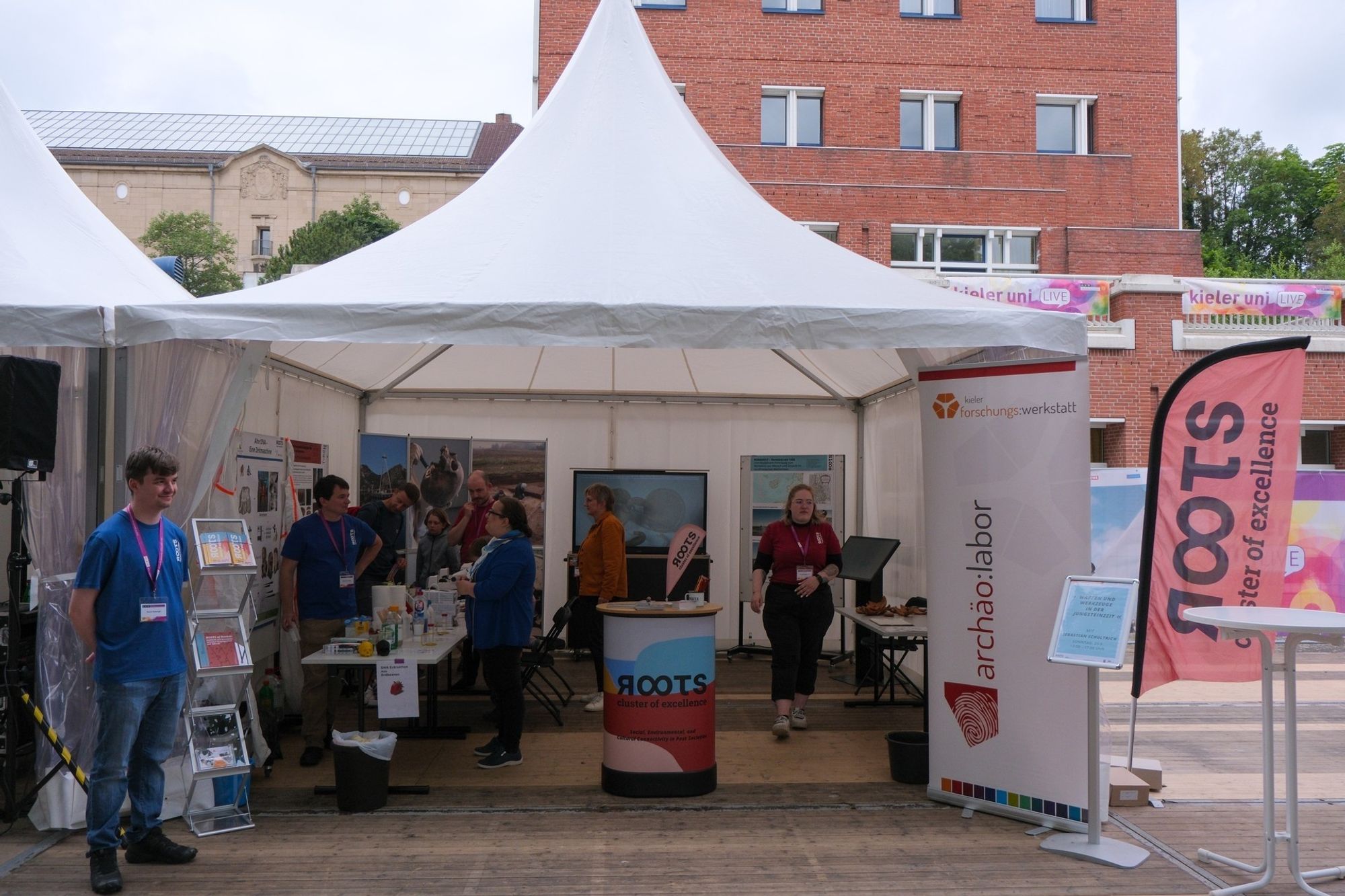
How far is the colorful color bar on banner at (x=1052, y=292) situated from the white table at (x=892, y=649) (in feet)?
32.3

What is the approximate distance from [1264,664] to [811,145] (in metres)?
19.4

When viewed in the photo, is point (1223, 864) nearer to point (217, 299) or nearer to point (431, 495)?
point (217, 299)

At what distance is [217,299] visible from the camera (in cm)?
474

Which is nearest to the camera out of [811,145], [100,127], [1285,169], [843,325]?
[843,325]

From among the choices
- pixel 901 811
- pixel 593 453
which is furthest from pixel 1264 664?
pixel 593 453

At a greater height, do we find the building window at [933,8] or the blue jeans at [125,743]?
the building window at [933,8]

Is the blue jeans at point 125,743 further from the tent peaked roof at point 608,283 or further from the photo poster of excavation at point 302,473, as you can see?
the photo poster of excavation at point 302,473

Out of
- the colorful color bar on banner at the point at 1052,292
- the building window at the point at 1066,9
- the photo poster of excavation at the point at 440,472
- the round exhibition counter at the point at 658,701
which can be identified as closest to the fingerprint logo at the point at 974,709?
the round exhibition counter at the point at 658,701

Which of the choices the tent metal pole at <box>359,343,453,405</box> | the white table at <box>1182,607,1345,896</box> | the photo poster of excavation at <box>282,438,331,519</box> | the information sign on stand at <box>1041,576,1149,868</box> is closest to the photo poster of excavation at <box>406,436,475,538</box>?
the tent metal pole at <box>359,343,453,405</box>

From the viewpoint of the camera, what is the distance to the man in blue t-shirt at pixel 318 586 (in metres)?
5.75

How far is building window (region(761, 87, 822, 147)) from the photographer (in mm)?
21797

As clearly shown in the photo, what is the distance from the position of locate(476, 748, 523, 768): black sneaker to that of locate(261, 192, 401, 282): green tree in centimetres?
3630

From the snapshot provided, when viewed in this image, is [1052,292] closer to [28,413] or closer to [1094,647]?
[1094,647]

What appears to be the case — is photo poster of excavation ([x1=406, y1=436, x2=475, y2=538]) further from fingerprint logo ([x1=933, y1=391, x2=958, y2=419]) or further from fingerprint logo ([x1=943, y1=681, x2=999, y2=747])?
fingerprint logo ([x1=943, y1=681, x2=999, y2=747])
